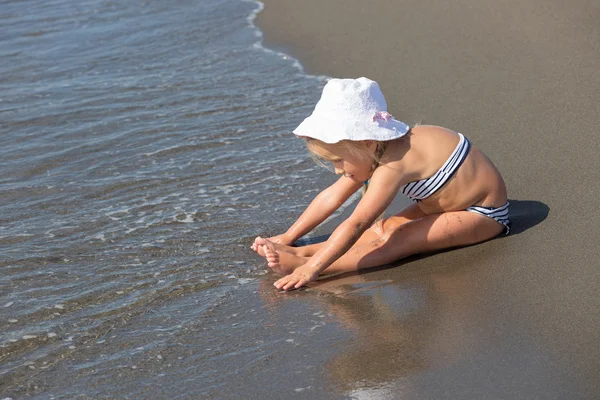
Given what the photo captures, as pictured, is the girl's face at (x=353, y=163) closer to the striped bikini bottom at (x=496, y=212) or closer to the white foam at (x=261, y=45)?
the striped bikini bottom at (x=496, y=212)

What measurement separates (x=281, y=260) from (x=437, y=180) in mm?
833

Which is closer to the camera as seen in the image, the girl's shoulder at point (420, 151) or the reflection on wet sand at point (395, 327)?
the reflection on wet sand at point (395, 327)

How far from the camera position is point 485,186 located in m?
4.36

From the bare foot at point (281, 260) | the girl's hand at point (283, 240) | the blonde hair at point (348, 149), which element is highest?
the blonde hair at point (348, 149)

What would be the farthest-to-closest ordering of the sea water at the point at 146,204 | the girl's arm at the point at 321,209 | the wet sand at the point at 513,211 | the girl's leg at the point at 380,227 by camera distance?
the girl's arm at the point at 321,209 → the girl's leg at the point at 380,227 → the sea water at the point at 146,204 → the wet sand at the point at 513,211

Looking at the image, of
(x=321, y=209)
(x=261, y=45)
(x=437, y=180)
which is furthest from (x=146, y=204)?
(x=261, y=45)

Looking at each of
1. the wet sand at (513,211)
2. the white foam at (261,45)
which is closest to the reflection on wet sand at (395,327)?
the wet sand at (513,211)

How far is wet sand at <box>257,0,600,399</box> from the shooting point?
321 cm

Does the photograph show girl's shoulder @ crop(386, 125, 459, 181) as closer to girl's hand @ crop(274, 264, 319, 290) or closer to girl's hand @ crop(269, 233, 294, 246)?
girl's hand @ crop(274, 264, 319, 290)

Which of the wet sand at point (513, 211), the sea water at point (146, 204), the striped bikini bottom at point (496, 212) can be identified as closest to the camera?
the wet sand at point (513, 211)

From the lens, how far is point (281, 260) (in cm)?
425

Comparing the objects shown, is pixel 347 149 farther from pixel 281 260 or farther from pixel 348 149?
pixel 281 260

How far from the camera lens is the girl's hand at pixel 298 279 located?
13.5ft

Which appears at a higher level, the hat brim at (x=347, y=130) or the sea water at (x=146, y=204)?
the hat brim at (x=347, y=130)
